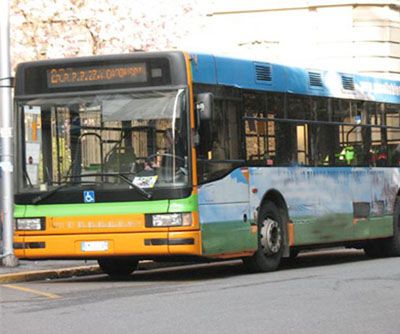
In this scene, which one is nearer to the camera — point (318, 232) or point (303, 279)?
point (303, 279)

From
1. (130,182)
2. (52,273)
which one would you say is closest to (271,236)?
(130,182)

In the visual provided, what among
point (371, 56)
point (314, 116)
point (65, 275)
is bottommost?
point (65, 275)

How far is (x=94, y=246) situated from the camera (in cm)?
1436

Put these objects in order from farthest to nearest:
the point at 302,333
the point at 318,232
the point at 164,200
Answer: the point at 318,232, the point at 164,200, the point at 302,333

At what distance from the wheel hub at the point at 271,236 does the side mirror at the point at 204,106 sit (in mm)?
2286

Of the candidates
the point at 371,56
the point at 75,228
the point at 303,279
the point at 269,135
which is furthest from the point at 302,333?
the point at 371,56

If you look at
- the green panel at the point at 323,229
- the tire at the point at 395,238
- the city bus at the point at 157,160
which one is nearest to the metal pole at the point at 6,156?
the city bus at the point at 157,160

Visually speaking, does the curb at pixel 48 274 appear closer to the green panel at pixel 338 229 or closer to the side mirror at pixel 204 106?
the green panel at pixel 338 229

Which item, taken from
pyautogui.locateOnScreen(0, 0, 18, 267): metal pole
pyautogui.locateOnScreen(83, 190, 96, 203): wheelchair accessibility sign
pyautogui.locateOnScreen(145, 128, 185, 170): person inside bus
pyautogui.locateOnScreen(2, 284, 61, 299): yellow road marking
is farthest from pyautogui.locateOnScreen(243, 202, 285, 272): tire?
pyautogui.locateOnScreen(0, 0, 18, 267): metal pole

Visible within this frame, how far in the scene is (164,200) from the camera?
14.0 m

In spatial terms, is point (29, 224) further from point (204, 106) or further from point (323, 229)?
point (323, 229)

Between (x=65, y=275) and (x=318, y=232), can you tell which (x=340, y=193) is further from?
(x=65, y=275)

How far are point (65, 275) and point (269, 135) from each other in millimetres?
3694

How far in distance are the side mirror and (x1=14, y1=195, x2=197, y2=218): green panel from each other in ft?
3.42
